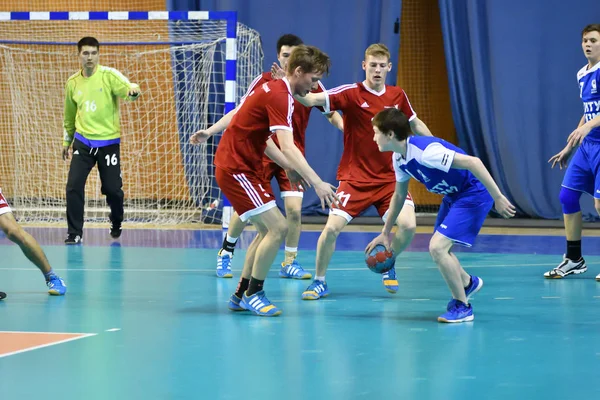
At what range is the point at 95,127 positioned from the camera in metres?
10.2

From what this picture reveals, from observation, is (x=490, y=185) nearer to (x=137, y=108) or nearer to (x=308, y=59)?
(x=308, y=59)

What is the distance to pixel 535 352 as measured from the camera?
15.5ft

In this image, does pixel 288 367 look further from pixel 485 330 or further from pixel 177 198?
pixel 177 198

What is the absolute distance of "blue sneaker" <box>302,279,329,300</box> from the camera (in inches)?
252

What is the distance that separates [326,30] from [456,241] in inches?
294

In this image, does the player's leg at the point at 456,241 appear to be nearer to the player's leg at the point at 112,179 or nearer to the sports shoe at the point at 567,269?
the sports shoe at the point at 567,269

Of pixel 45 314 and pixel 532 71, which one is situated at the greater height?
pixel 532 71

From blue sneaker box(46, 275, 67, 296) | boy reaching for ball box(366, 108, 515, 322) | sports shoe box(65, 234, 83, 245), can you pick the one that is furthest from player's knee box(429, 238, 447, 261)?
sports shoe box(65, 234, 83, 245)

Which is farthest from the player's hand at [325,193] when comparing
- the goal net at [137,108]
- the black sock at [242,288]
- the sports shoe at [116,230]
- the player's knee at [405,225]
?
the goal net at [137,108]

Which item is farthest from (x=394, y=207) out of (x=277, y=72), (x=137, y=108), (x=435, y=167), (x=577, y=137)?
(x=137, y=108)

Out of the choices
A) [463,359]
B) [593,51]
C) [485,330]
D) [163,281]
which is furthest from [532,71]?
[463,359]

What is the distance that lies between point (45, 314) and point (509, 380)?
3030 mm

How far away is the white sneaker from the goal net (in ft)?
18.1

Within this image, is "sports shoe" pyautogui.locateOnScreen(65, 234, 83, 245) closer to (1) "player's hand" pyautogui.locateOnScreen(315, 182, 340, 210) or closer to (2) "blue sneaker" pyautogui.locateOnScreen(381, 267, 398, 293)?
(2) "blue sneaker" pyautogui.locateOnScreen(381, 267, 398, 293)
